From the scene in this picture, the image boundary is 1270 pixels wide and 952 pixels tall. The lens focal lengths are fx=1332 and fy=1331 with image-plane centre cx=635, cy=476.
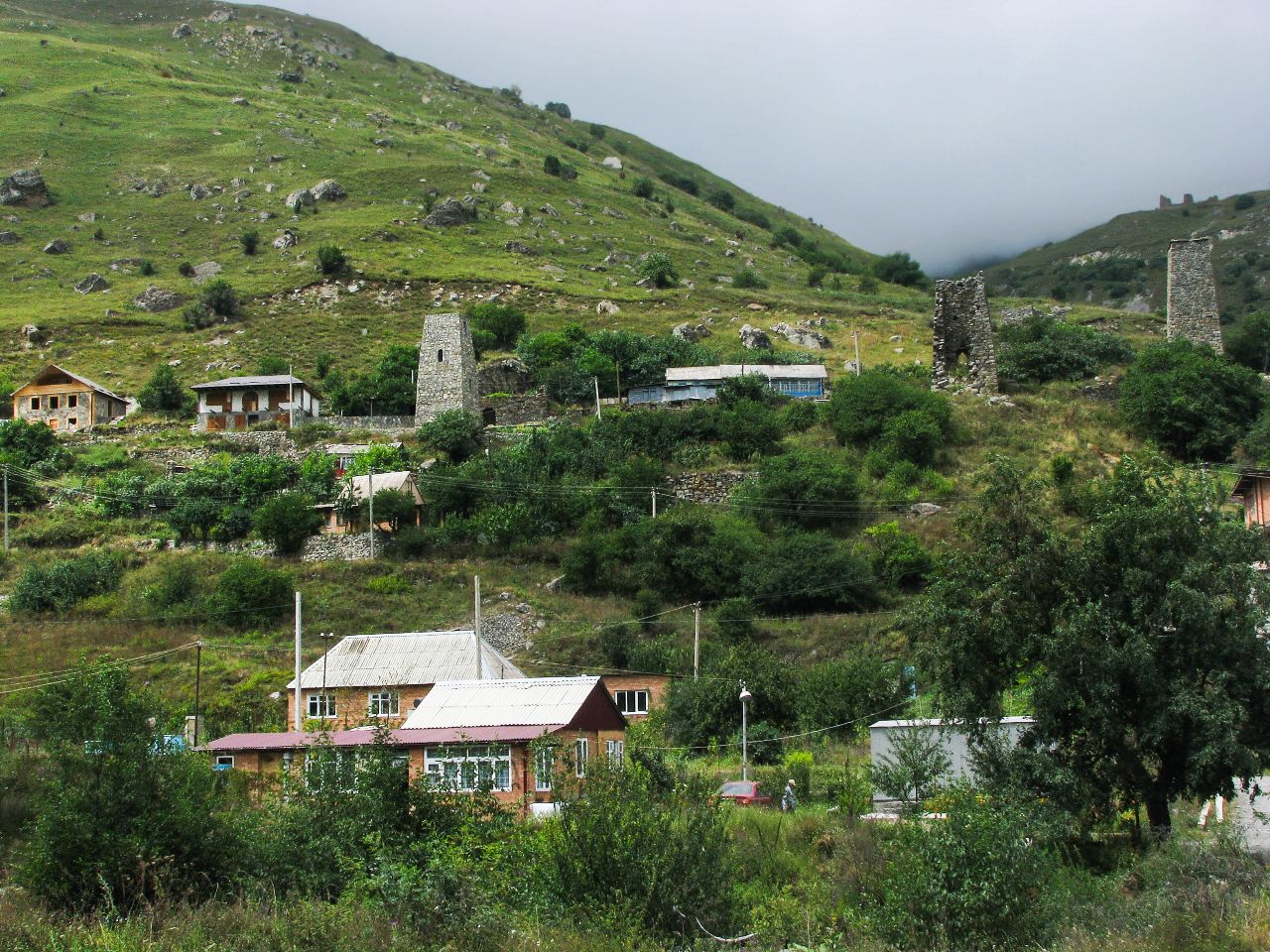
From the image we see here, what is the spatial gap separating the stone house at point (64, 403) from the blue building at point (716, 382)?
25372 millimetres

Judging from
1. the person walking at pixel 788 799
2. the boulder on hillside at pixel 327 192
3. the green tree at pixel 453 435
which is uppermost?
the boulder on hillside at pixel 327 192

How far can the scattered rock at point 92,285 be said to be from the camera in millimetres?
88275

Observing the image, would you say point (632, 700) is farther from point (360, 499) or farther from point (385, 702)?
point (360, 499)

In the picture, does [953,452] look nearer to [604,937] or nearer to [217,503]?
[217,503]

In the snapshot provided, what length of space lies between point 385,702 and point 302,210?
257ft

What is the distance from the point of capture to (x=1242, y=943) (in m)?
14.4

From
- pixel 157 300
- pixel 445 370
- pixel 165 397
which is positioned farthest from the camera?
pixel 157 300

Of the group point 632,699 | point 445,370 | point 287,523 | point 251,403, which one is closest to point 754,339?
point 445,370

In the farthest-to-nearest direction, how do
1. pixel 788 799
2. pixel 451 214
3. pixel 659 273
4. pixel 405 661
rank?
pixel 451 214
pixel 659 273
pixel 405 661
pixel 788 799

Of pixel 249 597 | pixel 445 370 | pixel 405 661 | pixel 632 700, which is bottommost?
pixel 632 700

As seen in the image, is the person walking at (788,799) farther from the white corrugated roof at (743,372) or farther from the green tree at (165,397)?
the green tree at (165,397)

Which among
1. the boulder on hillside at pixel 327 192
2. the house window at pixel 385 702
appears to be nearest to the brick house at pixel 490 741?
the house window at pixel 385 702

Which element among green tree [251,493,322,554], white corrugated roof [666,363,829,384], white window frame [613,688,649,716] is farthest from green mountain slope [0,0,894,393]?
white window frame [613,688,649,716]

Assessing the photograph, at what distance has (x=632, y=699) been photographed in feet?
119
